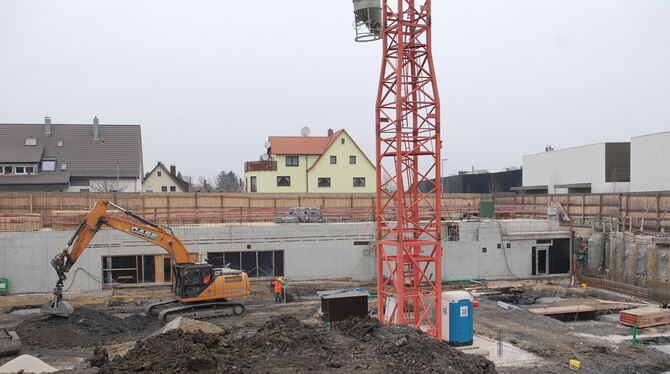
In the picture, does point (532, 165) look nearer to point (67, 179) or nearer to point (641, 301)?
point (641, 301)

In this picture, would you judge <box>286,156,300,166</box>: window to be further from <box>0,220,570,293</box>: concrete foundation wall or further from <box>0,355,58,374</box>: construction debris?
<box>0,355,58,374</box>: construction debris

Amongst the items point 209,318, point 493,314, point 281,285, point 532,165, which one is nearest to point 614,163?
point 532,165

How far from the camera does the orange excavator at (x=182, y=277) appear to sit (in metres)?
19.3

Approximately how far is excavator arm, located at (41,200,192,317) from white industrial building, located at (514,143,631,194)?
109 ft

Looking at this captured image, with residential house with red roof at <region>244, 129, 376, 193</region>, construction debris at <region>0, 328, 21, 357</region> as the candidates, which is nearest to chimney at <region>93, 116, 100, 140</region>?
residential house with red roof at <region>244, 129, 376, 193</region>

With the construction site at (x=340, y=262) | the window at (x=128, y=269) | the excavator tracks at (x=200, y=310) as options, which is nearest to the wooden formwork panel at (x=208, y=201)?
the construction site at (x=340, y=262)

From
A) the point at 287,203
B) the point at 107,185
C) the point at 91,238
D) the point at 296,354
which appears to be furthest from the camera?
the point at 107,185

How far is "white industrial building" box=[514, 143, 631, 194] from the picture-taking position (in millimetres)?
40250

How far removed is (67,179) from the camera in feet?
134

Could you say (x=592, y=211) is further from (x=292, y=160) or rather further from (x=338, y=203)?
(x=292, y=160)

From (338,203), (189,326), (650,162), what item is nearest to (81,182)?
(338,203)

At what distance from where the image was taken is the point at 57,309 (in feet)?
59.2

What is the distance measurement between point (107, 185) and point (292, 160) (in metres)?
15.4

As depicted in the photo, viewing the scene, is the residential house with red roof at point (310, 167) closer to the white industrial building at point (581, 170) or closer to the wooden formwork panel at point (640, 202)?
the white industrial building at point (581, 170)
